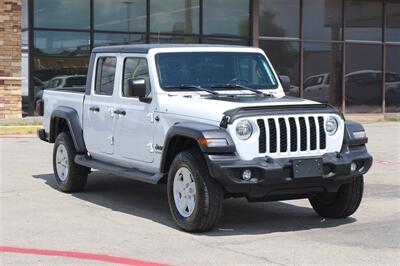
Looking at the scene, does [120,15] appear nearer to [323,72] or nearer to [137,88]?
[323,72]

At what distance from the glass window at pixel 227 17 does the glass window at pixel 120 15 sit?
7.35 feet

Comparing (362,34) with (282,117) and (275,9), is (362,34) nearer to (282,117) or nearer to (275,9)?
(275,9)

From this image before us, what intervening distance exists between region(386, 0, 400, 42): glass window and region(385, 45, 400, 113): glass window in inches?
14.9

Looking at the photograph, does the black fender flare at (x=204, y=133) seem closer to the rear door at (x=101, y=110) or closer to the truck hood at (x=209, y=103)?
the truck hood at (x=209, y=103)

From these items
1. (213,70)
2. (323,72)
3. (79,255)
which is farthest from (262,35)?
(79,255)

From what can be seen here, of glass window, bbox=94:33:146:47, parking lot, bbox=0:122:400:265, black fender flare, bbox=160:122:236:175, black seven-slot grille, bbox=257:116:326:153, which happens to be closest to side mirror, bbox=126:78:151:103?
black fender flare, bbox=160:122:236:175

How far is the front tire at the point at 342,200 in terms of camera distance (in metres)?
7.30

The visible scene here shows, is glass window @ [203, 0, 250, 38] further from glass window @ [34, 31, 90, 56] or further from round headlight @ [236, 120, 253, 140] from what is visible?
round headlight @ [236, 120, 253, 140]

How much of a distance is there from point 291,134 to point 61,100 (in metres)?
4.18

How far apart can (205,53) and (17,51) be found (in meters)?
12.1

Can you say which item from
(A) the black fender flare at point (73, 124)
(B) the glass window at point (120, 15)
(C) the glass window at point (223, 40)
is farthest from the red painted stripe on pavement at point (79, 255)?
(C) the glass window at point (223, 40)

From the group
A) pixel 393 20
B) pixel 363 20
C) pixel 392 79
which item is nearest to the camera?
pixel 363 20

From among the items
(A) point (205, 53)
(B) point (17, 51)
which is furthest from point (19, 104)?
(A) point (205, 53)

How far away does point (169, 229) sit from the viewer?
7.01 m
